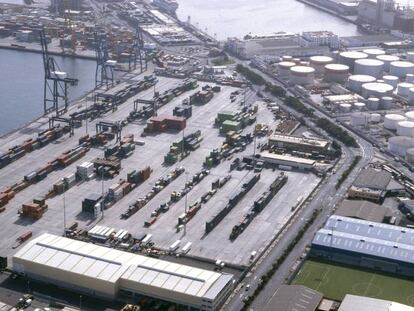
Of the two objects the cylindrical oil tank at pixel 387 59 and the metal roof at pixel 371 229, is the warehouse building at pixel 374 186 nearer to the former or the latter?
the metal roof at pixel 371 229

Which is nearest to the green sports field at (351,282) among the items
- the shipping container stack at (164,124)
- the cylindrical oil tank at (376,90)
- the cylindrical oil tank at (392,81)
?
the shipping container stack at (164,124)

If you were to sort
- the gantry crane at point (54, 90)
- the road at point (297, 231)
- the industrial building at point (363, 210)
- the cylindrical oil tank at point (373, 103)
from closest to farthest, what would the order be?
1. the road at point (297, 231)
2. the industrial building at point (363, 210)
3. the gantry crane at point (54, 90)
4. the cylindrical oil tank at point (373, 103)

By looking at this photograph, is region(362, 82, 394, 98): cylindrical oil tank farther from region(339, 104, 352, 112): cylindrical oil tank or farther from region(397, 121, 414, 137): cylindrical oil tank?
region(397, 121, 414, 137): cylindrical oil tank

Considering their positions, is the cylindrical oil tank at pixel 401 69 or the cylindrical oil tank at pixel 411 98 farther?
the cylindrical oil tank at pixel 401 69

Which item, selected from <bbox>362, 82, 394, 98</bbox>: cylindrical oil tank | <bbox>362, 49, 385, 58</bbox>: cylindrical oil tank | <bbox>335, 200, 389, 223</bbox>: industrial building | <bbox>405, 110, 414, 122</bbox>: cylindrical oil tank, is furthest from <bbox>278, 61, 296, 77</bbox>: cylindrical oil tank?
<bbox>335, 200, 389, 223</bbox>: industrial building

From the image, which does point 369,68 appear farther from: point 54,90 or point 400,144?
point 54,90

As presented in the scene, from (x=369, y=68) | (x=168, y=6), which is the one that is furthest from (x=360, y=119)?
(x=168, y=6)
